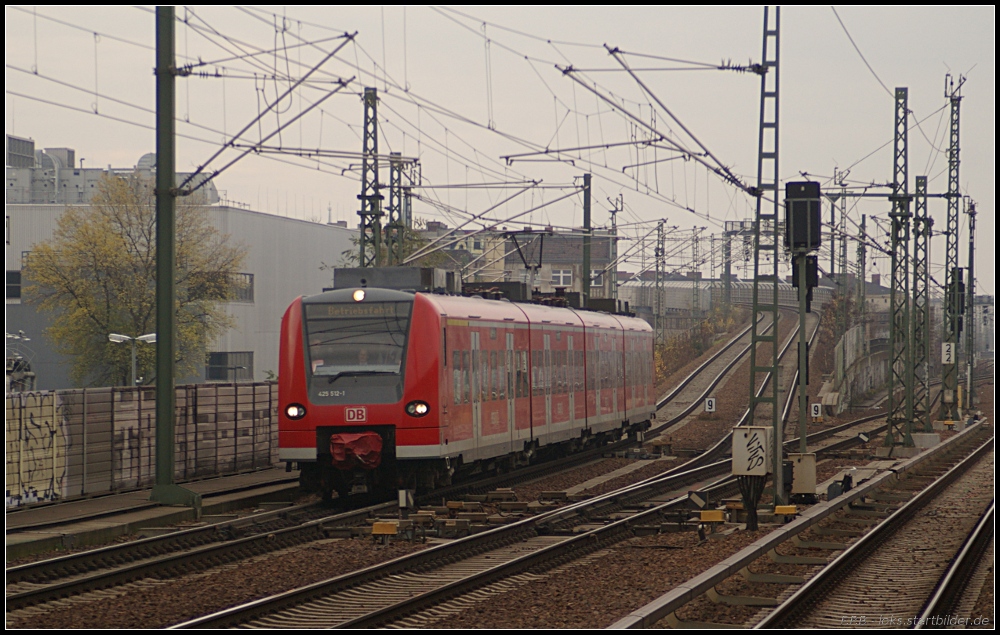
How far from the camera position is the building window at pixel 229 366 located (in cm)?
6109

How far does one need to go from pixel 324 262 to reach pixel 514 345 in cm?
4638

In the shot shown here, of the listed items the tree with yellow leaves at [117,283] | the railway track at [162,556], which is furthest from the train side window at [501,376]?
the tree with yellow leaves at [117,283]

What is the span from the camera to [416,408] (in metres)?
18.5

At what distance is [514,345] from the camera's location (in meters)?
22.9

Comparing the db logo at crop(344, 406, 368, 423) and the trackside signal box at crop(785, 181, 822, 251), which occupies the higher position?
the trackside signal box at crop(785, 181, 822, 251)

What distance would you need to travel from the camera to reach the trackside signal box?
57.2ft

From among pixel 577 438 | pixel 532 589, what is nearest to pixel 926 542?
pixel 532 589

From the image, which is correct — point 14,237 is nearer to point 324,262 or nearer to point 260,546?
point 324,262

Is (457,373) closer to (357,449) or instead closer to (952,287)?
(357,449)

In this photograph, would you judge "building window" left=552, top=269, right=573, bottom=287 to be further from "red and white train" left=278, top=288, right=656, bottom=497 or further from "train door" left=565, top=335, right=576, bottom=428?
"red and white train" left=278, top=288, right=656, bottom=497

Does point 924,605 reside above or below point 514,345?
below

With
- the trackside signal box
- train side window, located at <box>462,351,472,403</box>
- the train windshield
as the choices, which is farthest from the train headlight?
the trackside signal box

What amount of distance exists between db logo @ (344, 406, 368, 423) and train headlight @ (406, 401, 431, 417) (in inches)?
24.3

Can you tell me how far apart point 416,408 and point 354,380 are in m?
0.99
